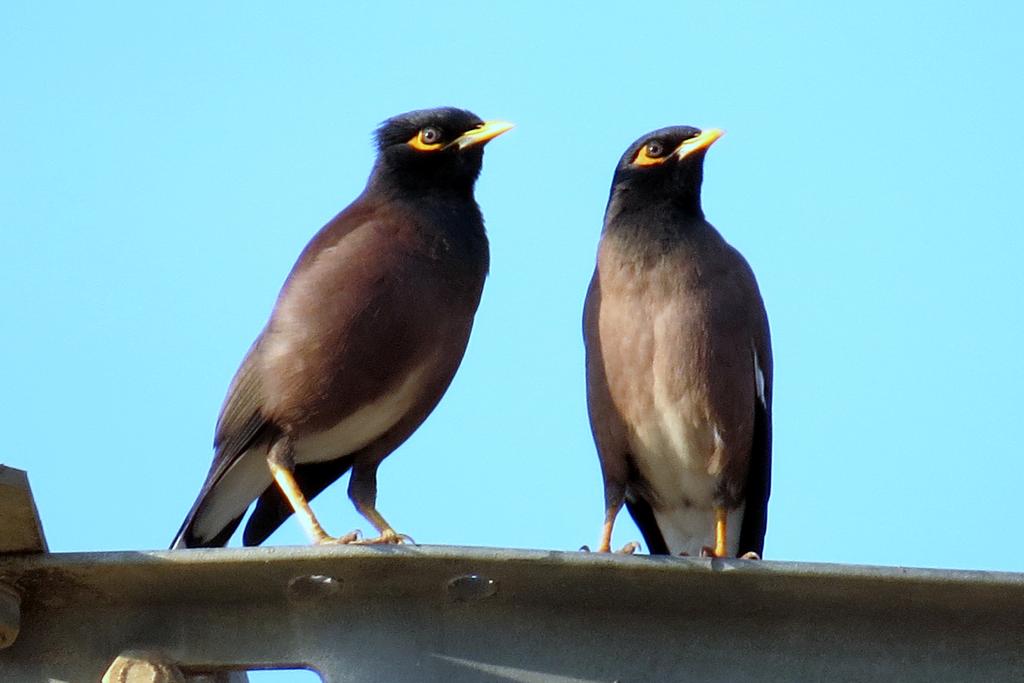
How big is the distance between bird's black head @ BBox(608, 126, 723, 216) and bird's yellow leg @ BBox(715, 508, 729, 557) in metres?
1.20

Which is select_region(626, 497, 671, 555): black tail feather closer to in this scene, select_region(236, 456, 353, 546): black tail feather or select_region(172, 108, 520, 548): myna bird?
select_region(172, 108, 520, 548): myna bird

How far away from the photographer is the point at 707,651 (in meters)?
3.15

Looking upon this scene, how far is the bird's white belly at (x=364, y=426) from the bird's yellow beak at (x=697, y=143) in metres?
1.42

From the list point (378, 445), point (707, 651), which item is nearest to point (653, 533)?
point (378, 445)

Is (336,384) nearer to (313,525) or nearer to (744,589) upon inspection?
(313,525)

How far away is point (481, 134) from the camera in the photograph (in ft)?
19.8

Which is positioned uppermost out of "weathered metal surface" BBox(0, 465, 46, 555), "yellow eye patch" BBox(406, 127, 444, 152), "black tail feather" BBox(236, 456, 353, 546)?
"yellow eye patch" BBox(406, 127, 444, 152)

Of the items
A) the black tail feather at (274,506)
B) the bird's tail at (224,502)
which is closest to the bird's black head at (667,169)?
the black tail feather at (274,506)

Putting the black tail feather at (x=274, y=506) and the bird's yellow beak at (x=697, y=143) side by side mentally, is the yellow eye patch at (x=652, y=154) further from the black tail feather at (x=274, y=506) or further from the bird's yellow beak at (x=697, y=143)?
the black tail feather at (x=274, y=506)

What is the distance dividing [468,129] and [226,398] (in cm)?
144

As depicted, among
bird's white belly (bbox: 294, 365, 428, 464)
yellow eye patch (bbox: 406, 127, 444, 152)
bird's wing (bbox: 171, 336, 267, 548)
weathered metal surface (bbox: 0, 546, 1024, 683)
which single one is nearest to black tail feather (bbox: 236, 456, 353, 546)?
bird's white belly (bbox: 294, 365, 428, 464)

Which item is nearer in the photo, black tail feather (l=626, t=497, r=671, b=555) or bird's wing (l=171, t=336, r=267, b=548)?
bird's wing (l=171, t=336, r=267, b=548)

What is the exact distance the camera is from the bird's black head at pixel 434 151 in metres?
6.04

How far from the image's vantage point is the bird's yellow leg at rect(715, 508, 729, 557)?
556cm
